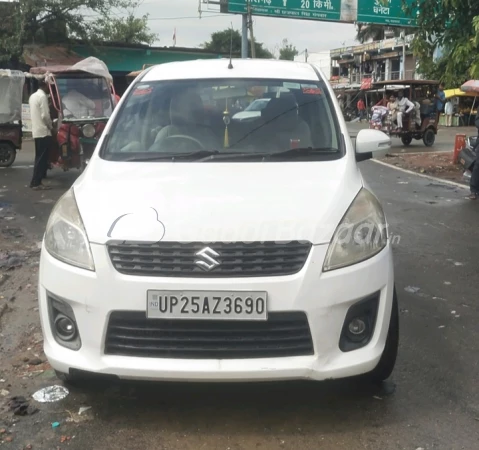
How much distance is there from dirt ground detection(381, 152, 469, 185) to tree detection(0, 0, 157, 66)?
1348 cm

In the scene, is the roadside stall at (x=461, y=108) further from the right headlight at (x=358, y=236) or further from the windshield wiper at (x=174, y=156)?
the right headlight at (x=358, y=236)

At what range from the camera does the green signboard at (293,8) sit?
2411 centimetres

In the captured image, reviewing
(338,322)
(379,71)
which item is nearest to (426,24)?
(338,322)

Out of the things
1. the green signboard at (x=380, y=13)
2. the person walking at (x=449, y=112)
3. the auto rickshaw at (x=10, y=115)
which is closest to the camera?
the auto rickshaw at (x=10, y=115)

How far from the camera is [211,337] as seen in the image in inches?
119

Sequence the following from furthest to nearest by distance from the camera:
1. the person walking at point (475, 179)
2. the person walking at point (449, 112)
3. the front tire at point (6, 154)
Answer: the person walking at point (449, 112)
the front tire at point (6, 154)
the person walking at point (475, 179)

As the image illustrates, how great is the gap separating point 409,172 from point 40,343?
36.7 feet

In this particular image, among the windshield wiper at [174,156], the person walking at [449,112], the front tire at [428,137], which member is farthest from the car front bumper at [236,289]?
the person walking at [449,112]

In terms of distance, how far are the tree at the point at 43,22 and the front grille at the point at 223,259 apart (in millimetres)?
22207

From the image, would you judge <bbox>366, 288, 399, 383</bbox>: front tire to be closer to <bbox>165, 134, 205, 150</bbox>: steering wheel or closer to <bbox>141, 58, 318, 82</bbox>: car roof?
<bbox>165, 134, 205, 150</bbox>: steering wheel

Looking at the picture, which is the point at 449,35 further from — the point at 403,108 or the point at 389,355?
the point at 389,355

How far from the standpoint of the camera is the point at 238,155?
13.4ft

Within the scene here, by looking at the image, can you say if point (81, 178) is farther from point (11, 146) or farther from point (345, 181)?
point (11, 146)

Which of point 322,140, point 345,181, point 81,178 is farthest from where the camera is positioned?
point 322,140
